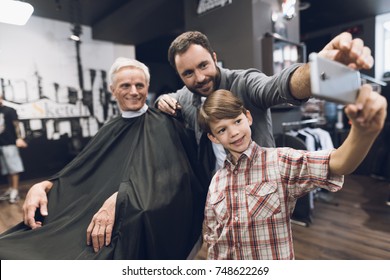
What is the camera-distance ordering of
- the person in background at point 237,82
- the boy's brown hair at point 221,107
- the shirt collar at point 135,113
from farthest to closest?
1. the shirt collar at point 135,113
2. the boy's brown hair at point 221,107
3. the person in background at point 237,82

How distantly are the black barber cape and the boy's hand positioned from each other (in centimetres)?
64

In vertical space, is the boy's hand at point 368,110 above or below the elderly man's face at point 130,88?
below

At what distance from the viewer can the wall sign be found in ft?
3.08

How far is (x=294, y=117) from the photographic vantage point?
1.18m

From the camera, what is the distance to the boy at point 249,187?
0.68 m

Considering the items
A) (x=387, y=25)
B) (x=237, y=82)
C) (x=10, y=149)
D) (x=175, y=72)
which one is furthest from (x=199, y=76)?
(x=10, y=149)

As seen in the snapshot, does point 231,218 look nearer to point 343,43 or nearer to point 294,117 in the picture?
point 343,43

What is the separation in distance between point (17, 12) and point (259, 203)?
3.85 ft

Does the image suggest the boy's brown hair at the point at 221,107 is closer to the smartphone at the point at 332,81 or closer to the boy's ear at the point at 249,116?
the boy's ear at the point at 249,116

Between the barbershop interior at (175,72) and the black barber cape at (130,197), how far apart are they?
0.10m

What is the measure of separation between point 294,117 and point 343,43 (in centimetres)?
73

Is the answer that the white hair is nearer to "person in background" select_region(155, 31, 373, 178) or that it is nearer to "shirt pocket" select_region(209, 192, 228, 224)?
"person in background" select_region(155, 31, 373, 178)

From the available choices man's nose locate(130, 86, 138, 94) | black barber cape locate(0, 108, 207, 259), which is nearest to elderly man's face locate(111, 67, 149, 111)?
man's nose locate(130, 86, 138, 94)

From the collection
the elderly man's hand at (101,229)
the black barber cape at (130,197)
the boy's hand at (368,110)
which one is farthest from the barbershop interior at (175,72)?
the elderly man's hand at (101,229)
